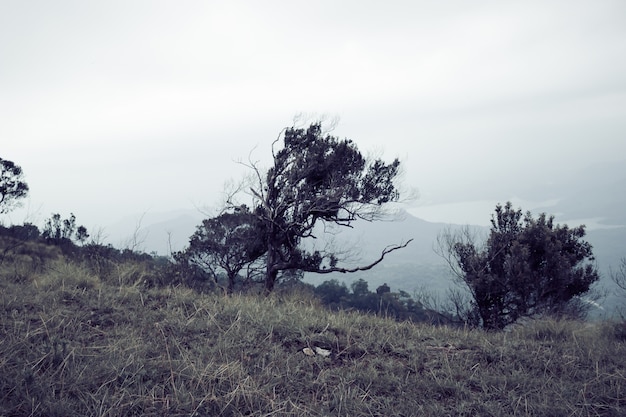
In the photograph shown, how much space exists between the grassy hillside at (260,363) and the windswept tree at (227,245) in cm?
1287

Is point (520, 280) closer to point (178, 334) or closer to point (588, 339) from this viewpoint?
point (588, 339)

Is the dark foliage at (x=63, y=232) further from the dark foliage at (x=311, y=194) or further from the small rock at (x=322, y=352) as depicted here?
the small rock at (x=322, y=352)

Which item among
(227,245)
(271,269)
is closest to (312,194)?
(271,269)

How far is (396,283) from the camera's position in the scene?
378ft

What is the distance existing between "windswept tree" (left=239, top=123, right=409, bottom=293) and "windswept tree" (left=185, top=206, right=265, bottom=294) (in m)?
1.80

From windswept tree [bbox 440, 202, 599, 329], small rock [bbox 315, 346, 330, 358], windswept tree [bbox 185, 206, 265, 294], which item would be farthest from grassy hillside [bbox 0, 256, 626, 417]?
windswept tree [bbox 440, 202, 599, 329]

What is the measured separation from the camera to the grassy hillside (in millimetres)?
2598

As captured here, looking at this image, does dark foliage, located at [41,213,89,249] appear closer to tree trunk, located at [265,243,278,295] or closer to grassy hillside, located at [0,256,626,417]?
tree trunk, located at [265,243,278,295]

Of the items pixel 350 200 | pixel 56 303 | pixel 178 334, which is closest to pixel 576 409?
pixel 178 334

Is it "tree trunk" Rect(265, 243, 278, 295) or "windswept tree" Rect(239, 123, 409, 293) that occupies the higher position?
"windswept tree" Rect(239, 123, 409, 293)

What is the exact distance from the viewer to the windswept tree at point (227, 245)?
17.7 metres

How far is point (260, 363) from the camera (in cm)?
322

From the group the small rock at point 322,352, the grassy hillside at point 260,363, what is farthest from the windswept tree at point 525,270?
the small rock at point 322,352

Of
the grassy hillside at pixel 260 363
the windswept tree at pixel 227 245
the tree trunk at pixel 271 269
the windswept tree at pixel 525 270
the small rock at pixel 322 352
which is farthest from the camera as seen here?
the windswept tree at pixel 525 270
